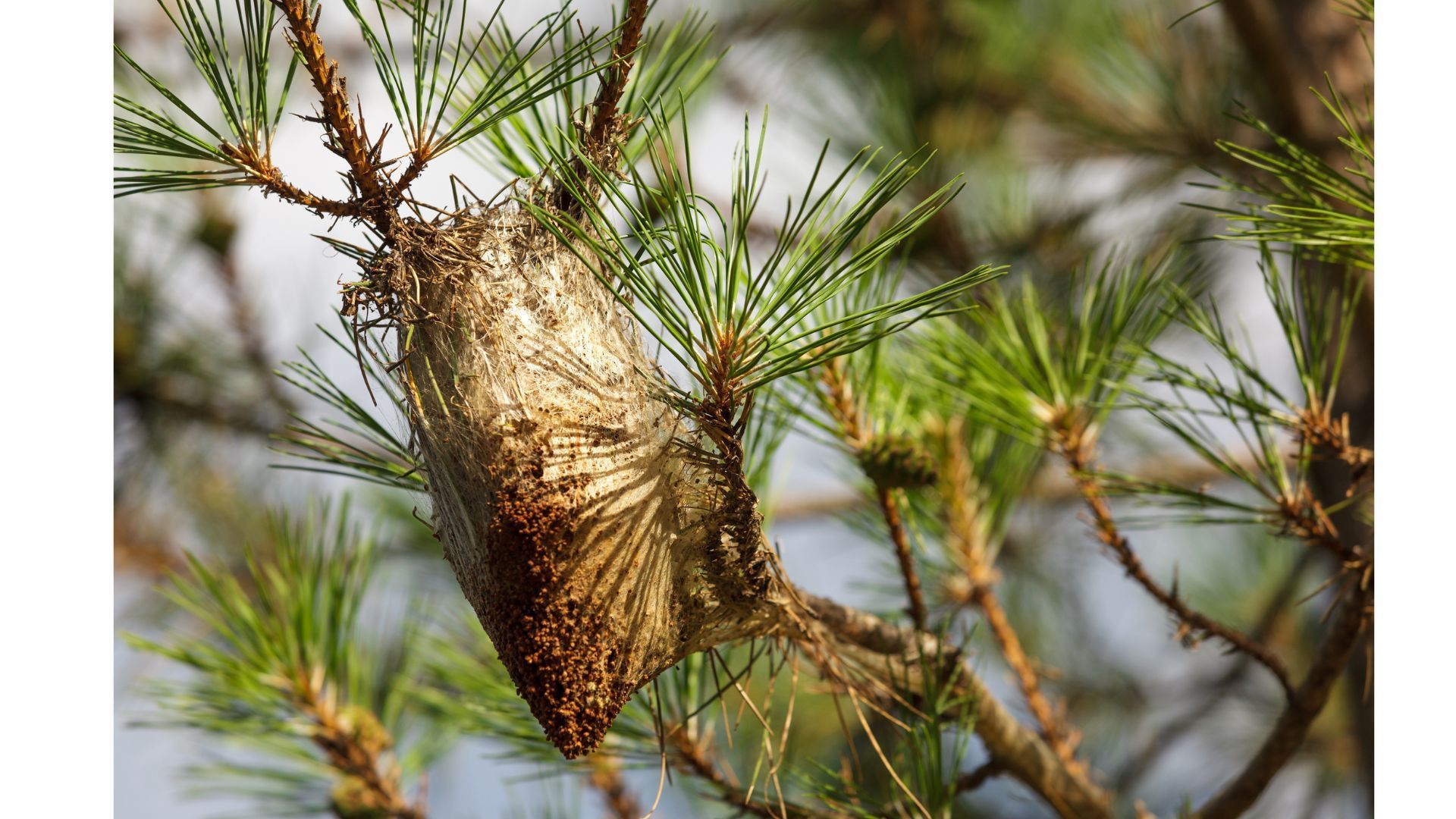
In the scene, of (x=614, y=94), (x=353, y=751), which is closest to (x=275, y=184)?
(x=614, y=94)

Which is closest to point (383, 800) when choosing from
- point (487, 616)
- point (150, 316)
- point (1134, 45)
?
point (487, 616)

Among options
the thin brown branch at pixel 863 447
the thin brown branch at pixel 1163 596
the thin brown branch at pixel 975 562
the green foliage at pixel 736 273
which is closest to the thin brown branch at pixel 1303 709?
the thin brown branch at pixel 1163 596

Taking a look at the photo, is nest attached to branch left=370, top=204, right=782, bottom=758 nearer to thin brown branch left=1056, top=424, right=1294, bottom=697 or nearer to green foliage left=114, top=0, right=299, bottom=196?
green foliage left=114, top=0, right=299, bottom=196

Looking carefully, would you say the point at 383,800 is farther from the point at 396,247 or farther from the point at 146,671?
the point at 146,671

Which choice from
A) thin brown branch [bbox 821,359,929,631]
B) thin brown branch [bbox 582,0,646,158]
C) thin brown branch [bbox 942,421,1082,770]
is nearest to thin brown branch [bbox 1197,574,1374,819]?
thin brown branch [bbox 942,421,1082,770]

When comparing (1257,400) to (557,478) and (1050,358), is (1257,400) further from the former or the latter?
(557,478)

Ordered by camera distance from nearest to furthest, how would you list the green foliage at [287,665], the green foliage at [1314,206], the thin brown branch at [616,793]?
the green foliage at [1314,206] < the green foliage at [287,665] < the thin brown branch at [616,793]

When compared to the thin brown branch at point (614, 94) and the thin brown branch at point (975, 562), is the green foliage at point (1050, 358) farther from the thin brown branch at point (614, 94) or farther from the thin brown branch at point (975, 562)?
the thin brown branch at point (614, 94)
